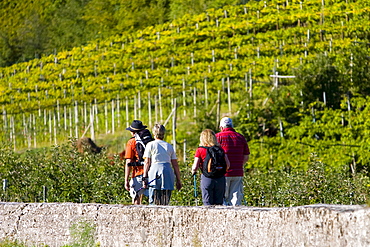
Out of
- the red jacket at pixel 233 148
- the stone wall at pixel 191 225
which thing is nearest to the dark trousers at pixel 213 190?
the red jacket at pixel 233 148

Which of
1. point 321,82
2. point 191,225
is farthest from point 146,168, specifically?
point 321,82

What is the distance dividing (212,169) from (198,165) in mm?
228

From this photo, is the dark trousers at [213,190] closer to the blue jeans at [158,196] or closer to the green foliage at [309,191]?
the blue jeans at [158,196]

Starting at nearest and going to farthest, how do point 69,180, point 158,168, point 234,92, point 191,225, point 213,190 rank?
point 191,225, point 213,190, point 158,168, point 69,180, point 234,92

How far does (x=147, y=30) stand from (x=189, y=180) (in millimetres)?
28650

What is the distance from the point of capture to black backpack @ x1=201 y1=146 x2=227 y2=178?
7457 mm

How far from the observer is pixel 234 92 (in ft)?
85.3

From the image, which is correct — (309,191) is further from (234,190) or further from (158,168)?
(158,168)

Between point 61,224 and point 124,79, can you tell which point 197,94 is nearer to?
point 124,79

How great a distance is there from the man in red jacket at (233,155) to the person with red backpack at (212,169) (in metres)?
0.41

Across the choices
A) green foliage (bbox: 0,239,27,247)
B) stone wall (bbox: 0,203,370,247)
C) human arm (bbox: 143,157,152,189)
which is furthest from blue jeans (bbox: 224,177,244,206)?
green foliage (bbox: 0,239,27,247)

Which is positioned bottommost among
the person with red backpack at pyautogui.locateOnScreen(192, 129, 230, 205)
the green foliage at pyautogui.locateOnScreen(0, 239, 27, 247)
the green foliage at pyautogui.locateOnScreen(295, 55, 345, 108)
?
the green foliage at pyautogui.locateOnScreen(0, 239, 27, 247)

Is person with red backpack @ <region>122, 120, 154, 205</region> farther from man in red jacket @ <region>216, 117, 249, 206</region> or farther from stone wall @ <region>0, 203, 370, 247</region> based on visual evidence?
stone wall @ <region>0, 203, 370, 247</region>

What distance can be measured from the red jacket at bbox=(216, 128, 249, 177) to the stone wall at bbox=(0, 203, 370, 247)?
1.81 meters
